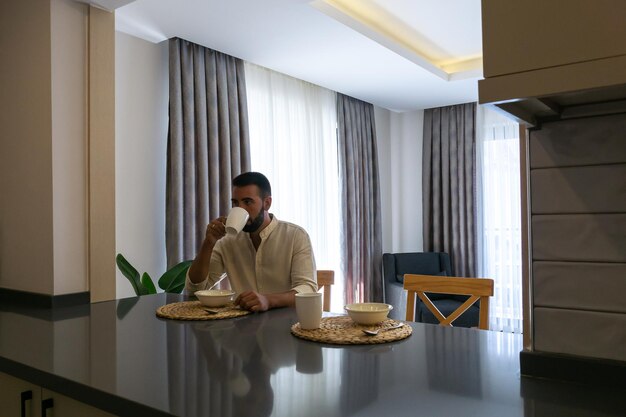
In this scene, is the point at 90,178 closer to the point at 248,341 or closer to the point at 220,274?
the point at 220,274

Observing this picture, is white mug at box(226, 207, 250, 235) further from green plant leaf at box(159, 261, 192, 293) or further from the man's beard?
green plant leaf at box(159, 261, 192, 293)

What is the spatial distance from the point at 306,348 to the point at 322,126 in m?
3.86

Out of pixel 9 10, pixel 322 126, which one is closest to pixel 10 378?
pixel 9 10

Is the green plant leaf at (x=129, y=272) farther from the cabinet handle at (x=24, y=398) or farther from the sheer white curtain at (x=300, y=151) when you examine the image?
the cabinet handle at (x=24, y=398)

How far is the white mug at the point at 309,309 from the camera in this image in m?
1.37

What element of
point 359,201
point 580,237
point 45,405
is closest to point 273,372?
point 45,405

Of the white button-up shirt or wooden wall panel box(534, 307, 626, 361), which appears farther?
the white button-up shirt

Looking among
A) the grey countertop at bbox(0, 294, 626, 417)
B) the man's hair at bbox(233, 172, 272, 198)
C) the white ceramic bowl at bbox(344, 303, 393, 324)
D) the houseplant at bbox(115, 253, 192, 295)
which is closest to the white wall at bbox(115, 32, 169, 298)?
the houseplant at bbox(115, 253, 192, 295)

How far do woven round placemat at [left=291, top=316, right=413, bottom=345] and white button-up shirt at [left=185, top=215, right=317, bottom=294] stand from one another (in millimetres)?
655

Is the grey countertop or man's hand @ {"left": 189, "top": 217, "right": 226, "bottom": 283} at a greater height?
man's hand @ {"left": 189, "top": 217, "right": 226, "bottom": 283}

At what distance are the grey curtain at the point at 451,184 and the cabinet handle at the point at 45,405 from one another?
487 centimetres

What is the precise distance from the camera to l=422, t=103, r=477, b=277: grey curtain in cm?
548

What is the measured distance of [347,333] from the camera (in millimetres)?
1339

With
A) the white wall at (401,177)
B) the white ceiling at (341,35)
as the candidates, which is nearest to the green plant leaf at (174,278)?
the white ceiling at (341,35)
